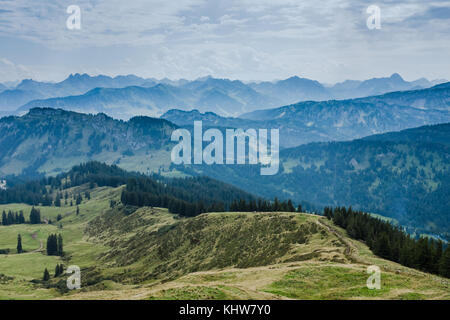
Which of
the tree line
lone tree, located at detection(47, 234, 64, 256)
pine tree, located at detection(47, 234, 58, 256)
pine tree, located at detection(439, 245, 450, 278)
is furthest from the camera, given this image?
pine tree, located at detection(47, 234, 58, 256)

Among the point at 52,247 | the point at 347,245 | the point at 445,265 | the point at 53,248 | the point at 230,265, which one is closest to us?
the point at 445,265

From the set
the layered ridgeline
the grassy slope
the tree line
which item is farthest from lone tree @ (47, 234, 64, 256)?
the tree line

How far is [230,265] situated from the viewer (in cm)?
Result: 10181

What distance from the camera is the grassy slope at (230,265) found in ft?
179

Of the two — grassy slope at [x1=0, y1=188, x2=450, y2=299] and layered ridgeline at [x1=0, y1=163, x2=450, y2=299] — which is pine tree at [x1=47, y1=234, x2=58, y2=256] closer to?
layered ridgeline at [x1=0, y1=163, x2=450, y2=299]

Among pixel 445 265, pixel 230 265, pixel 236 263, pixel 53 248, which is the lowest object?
pixel 53 248

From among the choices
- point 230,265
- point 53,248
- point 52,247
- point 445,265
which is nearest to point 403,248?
point 445,265

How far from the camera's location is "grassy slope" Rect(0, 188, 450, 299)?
5447 centimetres

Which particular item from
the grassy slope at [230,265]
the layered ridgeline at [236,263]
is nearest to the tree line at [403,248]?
the layered ridgeline at [236,263]

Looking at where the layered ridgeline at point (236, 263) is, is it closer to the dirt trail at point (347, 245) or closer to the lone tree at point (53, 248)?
the dirt trail at point (347, 245)

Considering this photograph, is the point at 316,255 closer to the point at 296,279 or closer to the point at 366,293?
the point at 296,279

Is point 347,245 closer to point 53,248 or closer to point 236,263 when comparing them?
point 236,263
